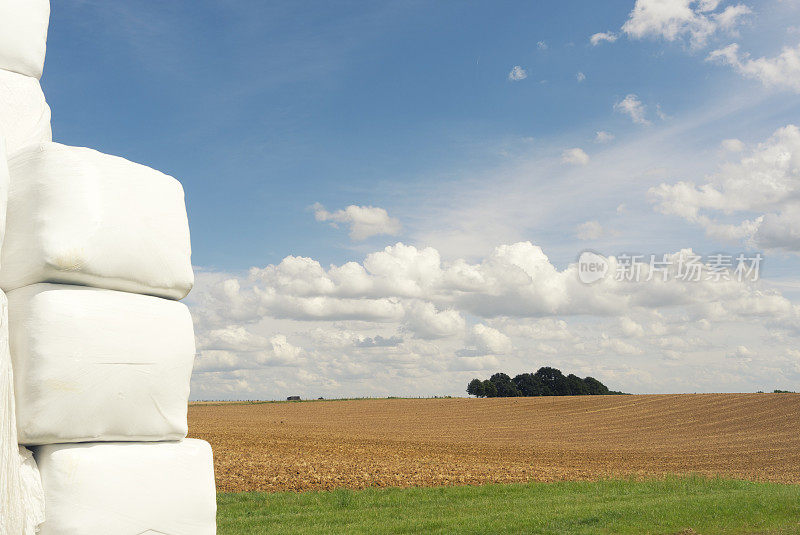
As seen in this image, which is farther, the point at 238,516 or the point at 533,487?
the point at 533,487

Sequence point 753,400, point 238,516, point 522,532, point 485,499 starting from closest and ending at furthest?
point 522,532 < point 238,516 < point 485,499 < point 753,400

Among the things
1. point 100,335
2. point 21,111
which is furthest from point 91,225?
point 21,111

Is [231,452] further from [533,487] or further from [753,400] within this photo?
[753,400]

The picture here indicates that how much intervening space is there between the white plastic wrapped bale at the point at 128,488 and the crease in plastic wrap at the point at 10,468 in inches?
2.6

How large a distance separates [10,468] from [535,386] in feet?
228

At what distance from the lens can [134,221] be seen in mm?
2572

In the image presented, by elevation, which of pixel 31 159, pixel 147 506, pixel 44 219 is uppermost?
pixel 31 159

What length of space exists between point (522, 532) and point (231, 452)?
458 inches

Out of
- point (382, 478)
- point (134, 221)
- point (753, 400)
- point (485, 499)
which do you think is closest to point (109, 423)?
point (134, 221)

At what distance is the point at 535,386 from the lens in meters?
69.0

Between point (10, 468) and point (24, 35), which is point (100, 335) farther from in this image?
point (24, 35)

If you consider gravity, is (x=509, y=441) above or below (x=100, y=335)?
below

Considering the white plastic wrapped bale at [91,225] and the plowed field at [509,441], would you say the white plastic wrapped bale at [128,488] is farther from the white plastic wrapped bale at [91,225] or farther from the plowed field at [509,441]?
the plowed field at [509,441]

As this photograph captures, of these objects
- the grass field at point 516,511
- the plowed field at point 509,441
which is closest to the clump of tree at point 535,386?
the plowed field at point 509,441
